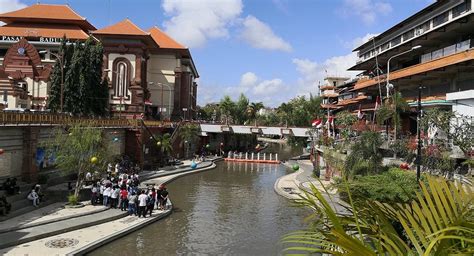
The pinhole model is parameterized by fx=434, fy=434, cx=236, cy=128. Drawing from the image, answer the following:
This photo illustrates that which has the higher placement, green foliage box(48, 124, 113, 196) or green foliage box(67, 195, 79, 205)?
green foliage box(48, 124, 113, 196)

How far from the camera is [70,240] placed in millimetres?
18781

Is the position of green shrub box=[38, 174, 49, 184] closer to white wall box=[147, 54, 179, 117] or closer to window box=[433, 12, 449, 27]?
window box=[433, 12, 449, 27]

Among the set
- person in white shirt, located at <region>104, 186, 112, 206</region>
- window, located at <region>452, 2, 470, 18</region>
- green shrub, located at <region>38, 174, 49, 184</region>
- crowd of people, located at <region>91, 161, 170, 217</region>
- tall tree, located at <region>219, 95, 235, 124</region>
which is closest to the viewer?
crowd of people, located at <region>91, 161, 170, 217</region>

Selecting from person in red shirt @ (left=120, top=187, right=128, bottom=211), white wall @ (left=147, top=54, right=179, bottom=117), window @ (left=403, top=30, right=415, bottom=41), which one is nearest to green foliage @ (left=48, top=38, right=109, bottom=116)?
person in red shirt @ (left=120, top=187, right=128, bottom=211)

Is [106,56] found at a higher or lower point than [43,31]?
lower

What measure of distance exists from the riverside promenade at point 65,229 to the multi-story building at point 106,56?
108 feet

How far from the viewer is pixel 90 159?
85.9ft

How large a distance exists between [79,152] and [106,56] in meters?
40.4

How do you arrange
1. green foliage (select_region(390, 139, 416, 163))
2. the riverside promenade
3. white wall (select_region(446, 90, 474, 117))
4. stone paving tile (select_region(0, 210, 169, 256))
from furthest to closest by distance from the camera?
green foliage (select_region(390, 139, 416, 163))
white wall (select_region(446, 90, 474, 117))
the riverside promenade
stone paving tile (select_region(0, 210, 169, 256))

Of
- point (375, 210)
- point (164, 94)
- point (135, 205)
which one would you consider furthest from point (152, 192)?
point (164, 94)

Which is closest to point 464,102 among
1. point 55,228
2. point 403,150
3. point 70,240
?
point 403,150

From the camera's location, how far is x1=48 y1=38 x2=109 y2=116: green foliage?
160 feet

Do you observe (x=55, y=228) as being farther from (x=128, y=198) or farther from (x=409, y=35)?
(x=409, y=35)

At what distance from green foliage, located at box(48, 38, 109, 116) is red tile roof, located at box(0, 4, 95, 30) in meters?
21.1
